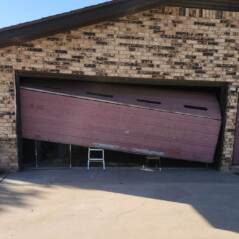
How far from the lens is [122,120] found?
7.75m

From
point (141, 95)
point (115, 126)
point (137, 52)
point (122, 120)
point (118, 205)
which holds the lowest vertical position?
point (118, 205)

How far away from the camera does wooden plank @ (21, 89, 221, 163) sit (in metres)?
7.64

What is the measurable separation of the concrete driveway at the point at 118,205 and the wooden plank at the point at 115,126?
0.66 meters

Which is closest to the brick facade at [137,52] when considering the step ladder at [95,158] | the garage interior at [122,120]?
the garage interior at [122,120]

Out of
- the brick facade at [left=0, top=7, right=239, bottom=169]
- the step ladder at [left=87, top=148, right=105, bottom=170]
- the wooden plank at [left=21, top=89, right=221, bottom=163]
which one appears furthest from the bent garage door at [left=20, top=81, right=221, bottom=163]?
the brick facade at [left=0, top=7, right=239, bottom=169]

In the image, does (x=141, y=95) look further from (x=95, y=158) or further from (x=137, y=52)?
(x=95, y=158)

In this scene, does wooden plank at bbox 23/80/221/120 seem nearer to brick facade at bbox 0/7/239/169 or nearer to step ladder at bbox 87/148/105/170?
brick facade at bbox 0/7/239/169

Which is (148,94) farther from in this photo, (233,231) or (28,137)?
(233,231)

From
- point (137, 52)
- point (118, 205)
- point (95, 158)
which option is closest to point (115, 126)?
point (95, 158)

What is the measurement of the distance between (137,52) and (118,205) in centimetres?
363

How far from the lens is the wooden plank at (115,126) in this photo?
25.1ft

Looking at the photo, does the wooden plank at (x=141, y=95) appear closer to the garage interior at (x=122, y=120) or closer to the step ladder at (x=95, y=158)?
the garage interior at (x=122, y=120)

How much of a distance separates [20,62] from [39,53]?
47 cm

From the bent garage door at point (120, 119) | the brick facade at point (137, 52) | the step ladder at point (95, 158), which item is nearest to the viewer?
the brick facade at point (137, 52)
